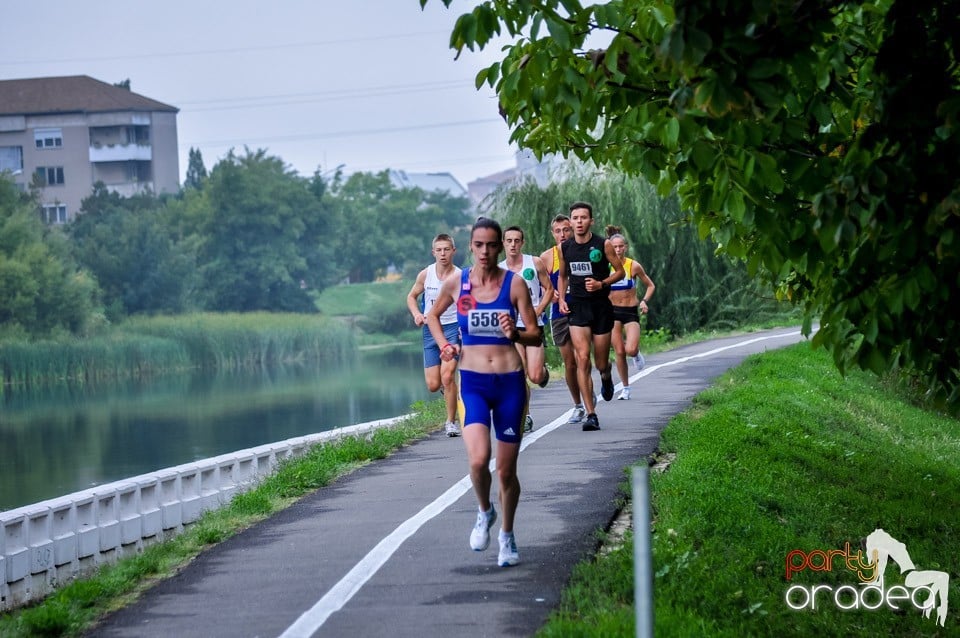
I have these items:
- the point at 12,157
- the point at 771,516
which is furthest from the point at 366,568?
the point at 12,157

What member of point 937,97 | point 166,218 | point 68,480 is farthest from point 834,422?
point 166,218

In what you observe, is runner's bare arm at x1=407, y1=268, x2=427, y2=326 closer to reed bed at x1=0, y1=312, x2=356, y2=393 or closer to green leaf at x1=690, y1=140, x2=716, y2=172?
green leaf at x1=690, y1=140, x2=716, y2=172

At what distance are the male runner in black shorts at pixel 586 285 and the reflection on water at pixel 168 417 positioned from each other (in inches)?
701

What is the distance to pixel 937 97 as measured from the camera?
6590 mm

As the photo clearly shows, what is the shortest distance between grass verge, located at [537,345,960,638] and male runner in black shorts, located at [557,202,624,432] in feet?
3.82

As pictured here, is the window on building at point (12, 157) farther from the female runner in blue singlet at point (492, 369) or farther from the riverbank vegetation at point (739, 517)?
the female runner in blue singlet at point (492, 369)

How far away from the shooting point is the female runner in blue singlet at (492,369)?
8.12m

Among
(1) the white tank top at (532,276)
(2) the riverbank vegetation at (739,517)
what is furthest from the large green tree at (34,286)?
(1) the white tank top at (532,276)

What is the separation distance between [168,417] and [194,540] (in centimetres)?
3711

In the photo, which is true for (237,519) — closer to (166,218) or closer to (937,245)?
(937,245)

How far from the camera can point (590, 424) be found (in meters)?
14.1

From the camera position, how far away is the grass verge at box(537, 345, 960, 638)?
754 cm

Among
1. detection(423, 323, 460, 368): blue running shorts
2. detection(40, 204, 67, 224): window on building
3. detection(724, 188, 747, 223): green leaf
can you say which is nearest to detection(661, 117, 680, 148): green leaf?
detection(724, 188, 747, 223): green leaf

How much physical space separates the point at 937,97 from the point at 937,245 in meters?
0.79
